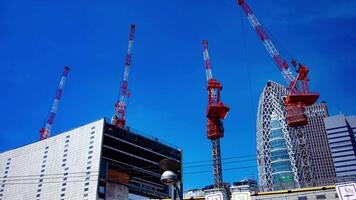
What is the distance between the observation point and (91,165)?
163 metres

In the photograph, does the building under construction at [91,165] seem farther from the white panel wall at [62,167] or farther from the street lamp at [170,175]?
the street lamp at [170,175]

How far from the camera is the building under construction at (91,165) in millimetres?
161500

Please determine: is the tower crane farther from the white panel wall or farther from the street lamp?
the street lamp

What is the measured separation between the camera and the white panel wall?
527ft

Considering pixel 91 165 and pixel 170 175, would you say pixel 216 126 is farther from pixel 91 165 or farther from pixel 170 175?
pixel 170 175

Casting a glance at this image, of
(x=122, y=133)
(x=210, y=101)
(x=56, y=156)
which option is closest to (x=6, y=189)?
(x=56, y=156)

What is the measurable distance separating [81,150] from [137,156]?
2667 centimetres

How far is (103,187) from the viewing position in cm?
16062

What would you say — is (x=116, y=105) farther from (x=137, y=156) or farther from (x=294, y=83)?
(x=294, y=83)

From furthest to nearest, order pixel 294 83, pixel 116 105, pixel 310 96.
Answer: pixel 116 105 < pixel 294 83 < pixel 310 96

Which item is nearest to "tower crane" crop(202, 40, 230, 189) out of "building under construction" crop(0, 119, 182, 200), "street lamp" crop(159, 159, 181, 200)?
"building under construction" crop(0, 119, 182, 200)

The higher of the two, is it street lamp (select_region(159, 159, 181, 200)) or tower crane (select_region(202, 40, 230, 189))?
tower crane (select_region(202, 40, 230, 189))

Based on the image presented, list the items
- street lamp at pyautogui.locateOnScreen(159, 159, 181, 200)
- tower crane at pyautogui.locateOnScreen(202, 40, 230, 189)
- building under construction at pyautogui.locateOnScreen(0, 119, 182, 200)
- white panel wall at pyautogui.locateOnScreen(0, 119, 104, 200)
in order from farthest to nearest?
building under construction at pyautogui.locateOnScreen(0, 119, 182, 200) < white panel wall at pyautogui.locateOnScreen(0, 119, 104, 200) < tower crane at pyautogui.locateOnScreen(202, 40, 230, 189) < street lamp at pyautogui.locateOnScreen(159, 159, 181, 200)

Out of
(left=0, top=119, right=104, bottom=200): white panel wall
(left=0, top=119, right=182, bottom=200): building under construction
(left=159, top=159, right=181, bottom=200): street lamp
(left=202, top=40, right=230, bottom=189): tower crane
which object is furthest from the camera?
(left=0, top=119, right=182, bottom=200): building under construction
